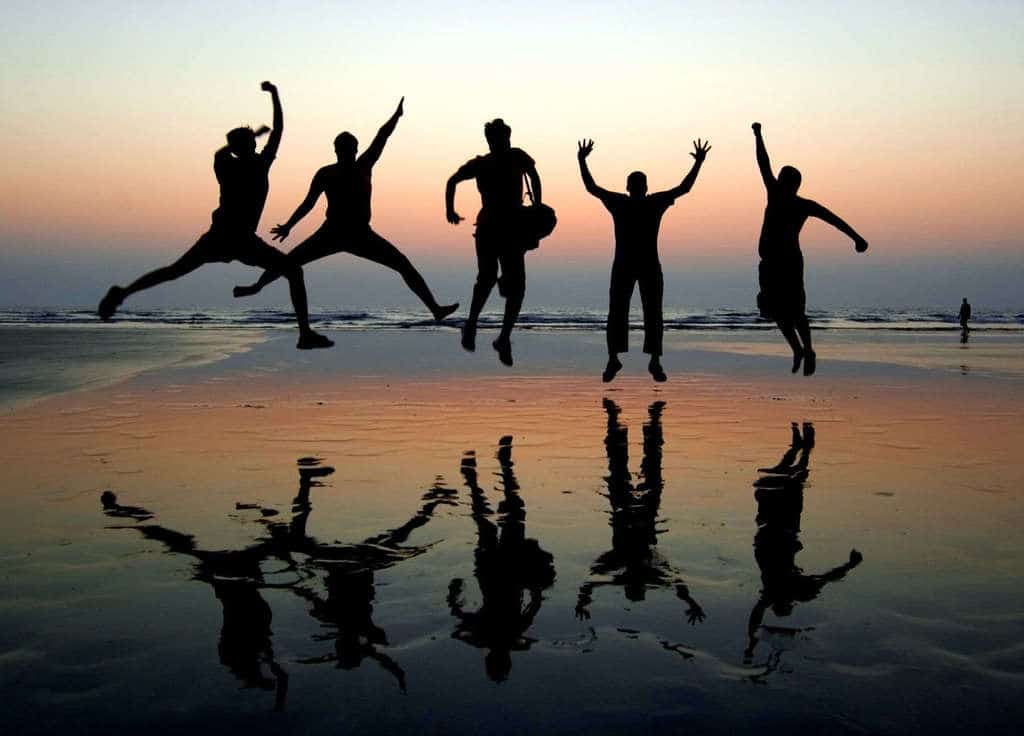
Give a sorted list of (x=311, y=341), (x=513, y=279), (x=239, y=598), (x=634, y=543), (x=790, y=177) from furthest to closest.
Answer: (x=790, y=177) → (x=513, y=279) → (x=311, y=341) → (x=634, y=543) → (x=239, y=598)

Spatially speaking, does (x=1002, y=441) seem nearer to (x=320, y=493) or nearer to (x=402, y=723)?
(x=320, y=493)

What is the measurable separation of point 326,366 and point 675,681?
16.5m

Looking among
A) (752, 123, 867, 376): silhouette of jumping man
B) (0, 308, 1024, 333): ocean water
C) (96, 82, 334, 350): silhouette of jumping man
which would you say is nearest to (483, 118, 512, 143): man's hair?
(96, 82, 334, 350): silhouette of jumping man

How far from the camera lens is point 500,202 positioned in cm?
1042

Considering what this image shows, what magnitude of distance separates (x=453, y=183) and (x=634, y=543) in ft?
20.5

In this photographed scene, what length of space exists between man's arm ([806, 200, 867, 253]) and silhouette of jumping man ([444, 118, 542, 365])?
3.94 m

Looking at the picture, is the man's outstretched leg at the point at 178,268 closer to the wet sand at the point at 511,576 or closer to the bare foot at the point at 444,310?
the wet sand at the point at 511,576

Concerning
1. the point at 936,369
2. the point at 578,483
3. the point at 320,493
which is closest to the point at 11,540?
the point at 320,493

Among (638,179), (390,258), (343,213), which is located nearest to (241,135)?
(343,213)

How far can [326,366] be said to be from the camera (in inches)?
758

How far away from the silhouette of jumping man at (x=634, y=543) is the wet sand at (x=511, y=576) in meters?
0.03

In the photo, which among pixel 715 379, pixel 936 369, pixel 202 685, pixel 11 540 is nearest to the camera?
pixel 202 685

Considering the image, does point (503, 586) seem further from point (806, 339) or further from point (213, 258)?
point (806, 339)

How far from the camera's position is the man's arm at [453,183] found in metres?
10.5
